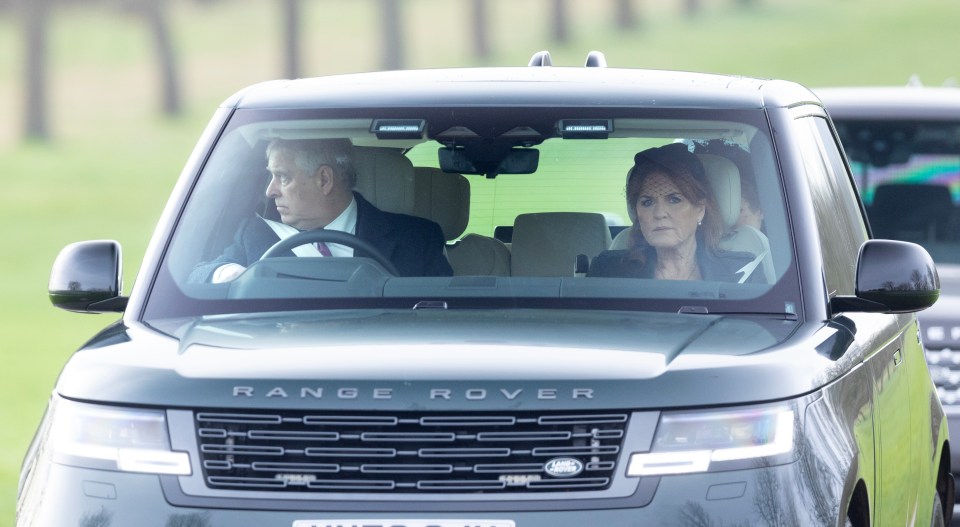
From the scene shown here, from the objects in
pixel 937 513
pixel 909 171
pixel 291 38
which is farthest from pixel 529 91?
pixel 291 38

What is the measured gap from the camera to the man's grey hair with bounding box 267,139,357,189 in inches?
219

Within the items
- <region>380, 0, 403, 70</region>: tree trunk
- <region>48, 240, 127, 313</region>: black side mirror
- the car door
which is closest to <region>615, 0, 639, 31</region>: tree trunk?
<region>380, 0, 403, 70</region>: tree trunk

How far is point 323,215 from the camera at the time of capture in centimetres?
557

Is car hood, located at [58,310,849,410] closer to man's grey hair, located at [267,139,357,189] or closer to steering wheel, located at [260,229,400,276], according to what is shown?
A: steering wheel, located at [260,229,400,276]

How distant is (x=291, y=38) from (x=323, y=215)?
2049 inches

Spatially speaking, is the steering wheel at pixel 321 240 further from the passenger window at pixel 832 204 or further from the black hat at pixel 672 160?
the passenger window at pixel 832 204

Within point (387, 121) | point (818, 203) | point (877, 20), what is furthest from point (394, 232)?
point (877, 20)

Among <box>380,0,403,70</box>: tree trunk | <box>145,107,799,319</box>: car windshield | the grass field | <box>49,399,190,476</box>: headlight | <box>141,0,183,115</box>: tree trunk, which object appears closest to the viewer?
<box>49,399,190,476</box>: headlight

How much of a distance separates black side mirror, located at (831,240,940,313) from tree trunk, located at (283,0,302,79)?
51.6m

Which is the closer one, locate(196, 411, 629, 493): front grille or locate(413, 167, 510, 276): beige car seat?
locate(196, 411, 629, 493): front grille

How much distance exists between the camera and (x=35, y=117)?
58469 millimetres

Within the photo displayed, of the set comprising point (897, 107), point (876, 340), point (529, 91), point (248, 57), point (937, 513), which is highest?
point (529, 91)

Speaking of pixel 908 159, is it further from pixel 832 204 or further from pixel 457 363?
pixel 457 363

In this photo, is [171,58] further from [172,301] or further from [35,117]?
[172,301]
